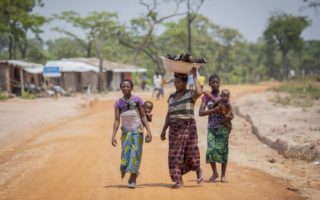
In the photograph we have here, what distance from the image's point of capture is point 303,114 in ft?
55.8

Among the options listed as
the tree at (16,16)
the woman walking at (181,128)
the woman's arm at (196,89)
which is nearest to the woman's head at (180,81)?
the woman walking at (181,128)

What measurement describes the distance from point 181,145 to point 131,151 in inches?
29.2

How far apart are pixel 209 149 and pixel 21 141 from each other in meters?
8.36

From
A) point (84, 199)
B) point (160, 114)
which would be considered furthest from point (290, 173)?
point (160, 114)

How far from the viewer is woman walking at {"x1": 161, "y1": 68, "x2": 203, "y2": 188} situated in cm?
720

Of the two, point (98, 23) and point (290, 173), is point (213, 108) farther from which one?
point (98, 23)

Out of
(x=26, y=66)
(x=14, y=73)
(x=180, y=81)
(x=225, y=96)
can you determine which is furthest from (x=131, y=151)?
(x=14, y=73)

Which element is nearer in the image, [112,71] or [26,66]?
[26,66]

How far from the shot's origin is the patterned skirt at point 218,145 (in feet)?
26.4

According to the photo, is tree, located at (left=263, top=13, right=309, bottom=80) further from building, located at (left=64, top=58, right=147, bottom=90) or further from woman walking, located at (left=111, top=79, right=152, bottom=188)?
woman walking, located at (left=111, top=79, right=152, bottom=188)

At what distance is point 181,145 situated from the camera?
7.21 m

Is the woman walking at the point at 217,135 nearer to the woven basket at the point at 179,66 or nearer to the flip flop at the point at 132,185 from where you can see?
the woven basket at the point at 179,66

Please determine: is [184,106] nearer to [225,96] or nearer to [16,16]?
[225,96]

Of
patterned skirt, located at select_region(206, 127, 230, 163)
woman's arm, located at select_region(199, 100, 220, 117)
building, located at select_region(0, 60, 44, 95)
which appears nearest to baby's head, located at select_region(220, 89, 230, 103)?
woman's arm, located at select_region(199, 100, 220, 117)
